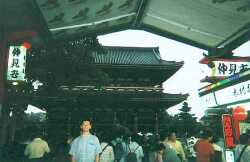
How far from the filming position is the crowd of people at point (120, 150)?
6.23 meters

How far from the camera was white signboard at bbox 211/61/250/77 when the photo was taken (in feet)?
28.4

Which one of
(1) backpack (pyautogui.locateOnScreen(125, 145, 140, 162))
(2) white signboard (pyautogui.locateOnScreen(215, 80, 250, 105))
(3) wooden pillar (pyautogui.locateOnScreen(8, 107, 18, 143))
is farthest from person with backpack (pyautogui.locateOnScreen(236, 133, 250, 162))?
(3) wooden pillar (pyautogui.locateOnScreen(8, 107, 18, 143))

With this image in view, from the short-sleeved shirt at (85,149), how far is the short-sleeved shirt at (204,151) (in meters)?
2.48

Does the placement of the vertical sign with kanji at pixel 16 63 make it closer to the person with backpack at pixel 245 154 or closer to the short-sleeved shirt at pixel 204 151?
the short-sleeved shirt at pixel 204 151

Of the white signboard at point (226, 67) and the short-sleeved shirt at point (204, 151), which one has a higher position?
the white signboard at point (226, 67)

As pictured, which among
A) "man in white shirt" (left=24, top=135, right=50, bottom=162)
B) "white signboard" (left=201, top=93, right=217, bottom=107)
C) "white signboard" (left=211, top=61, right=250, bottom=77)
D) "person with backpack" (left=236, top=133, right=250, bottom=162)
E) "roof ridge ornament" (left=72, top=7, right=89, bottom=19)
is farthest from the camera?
"roof ridge ornament" (left=72, top=7, right=89, bottom=19)

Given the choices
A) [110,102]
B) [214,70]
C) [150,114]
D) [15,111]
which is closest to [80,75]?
[15,111]

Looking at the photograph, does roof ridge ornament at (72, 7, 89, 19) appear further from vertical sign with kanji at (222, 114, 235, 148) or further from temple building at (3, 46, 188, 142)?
temple building at (3, 46, 188, 142)

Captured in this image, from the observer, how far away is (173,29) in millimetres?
13312

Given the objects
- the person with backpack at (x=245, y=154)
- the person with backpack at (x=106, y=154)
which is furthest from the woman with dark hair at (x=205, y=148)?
the person with backpack at (x=106, y=154)

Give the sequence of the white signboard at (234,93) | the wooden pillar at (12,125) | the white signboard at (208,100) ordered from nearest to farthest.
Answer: the white signboard at (234,93) → the white signboard at (208,100) → the wooden pillar at (12,125)

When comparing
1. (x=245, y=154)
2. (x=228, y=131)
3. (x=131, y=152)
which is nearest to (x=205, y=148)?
(x=228, y=131)

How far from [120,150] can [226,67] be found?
3248 millimetres

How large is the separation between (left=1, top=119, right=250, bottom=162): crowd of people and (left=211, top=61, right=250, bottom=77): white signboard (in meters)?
1.51
